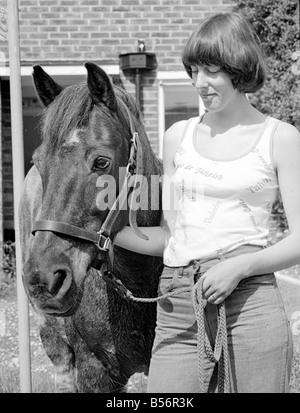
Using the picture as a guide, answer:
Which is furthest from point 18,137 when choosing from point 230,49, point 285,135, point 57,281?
point 285,135

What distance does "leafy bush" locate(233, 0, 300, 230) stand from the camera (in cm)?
→ 616

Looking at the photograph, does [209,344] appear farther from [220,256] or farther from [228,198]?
[228,198]

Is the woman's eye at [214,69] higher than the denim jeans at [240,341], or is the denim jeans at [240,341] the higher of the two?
the woman's eye at [214,69]

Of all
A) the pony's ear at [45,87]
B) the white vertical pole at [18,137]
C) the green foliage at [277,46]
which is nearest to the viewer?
the pony's ear at [45,87]

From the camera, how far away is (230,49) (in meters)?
2.01

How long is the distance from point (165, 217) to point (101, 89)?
0.48m

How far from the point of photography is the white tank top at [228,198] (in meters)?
1.98

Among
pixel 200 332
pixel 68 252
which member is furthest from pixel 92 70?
pixel 200 332

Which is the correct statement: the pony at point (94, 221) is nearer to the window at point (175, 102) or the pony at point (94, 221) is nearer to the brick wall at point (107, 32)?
the window at point (175, 102)

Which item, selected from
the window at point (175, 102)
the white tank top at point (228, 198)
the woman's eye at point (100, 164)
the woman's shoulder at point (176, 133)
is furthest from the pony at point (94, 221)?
the window at point (175, 102)

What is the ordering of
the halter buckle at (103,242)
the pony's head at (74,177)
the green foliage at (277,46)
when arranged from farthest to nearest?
the green foliage at (277,46)
the halter buckle at (103,242)
the pony's head at (74,177)

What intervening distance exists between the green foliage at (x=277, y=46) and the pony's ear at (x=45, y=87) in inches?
155

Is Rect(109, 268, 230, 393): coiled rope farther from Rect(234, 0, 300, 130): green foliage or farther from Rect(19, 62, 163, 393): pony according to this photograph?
Rect(234, 0, 300, 130): green foliage
